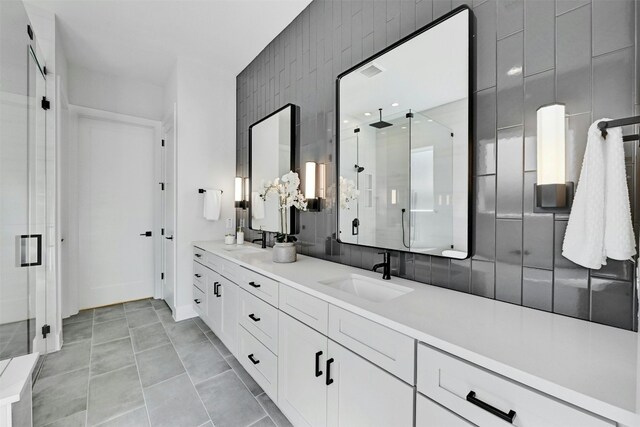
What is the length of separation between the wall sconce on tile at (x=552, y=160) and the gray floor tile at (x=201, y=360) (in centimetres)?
240

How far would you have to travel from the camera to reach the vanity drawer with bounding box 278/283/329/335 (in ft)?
4.33

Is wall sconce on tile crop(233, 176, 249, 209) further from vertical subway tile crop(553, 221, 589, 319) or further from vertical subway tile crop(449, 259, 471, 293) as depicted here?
vertical subway tile crop(553, 221, 589, 319)

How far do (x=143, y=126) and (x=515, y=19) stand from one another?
425cm

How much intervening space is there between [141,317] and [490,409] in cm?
368

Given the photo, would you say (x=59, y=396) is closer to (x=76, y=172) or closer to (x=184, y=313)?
(x=184, y=313)

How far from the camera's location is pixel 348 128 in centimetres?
197

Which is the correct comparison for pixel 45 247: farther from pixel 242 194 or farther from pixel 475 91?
pixel 475 91

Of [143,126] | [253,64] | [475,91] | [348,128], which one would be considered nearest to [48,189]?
[143,126]

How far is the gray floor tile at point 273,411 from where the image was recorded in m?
1.65

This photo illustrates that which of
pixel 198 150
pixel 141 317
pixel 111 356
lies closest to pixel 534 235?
pixel 111 356

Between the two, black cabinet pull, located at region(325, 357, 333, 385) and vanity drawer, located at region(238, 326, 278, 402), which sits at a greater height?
black cabinet pull, located at region(325, 357, 333, 385)

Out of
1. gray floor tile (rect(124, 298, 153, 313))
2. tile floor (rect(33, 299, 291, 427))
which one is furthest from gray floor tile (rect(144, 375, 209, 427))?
gray floor tile (rect(124, 298, 153, 313))

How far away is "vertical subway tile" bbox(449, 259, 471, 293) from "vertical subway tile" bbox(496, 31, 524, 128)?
0.66 m

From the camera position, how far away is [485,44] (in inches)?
50.3
